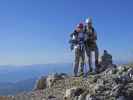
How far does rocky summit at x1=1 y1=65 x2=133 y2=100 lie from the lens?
22172mm

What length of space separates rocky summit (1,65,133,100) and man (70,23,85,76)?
37.5 inches

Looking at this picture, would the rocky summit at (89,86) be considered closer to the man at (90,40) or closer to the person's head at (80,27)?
the man at (90,40)

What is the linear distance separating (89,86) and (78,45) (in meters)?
5.29

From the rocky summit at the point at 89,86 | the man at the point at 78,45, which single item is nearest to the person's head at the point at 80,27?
the man at the point at 78,45

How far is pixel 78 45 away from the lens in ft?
96.6

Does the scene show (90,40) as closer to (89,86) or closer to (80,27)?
(80,27)

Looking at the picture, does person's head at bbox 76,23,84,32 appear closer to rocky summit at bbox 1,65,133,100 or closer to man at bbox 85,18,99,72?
man at bbox 85,18,99,72

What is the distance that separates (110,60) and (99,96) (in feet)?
31.2

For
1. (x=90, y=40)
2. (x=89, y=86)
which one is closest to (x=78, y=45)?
(x=90, y=40)

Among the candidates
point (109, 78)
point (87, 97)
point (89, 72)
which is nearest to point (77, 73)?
point (89, 72)

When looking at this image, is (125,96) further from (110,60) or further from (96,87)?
(110,60)

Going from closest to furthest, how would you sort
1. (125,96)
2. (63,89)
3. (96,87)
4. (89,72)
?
1. (125,96)
2. (96,87)
3. (63,89)
4. (89,72)

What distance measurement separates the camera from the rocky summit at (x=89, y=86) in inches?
873

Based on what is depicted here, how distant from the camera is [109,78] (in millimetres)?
24844
